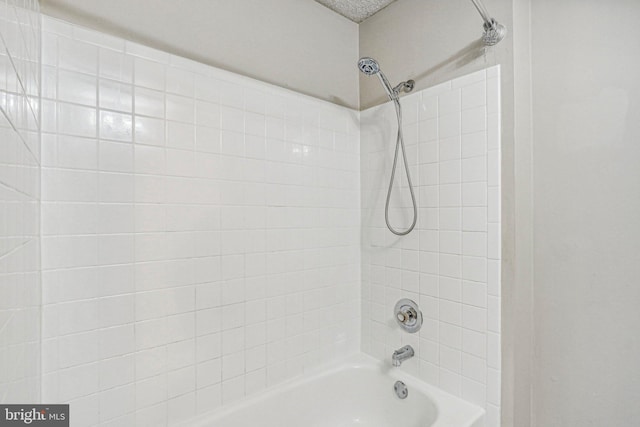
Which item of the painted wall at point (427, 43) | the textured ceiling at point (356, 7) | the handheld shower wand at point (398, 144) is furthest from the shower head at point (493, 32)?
the textured ceiling at point (356, 7)

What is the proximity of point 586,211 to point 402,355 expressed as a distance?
39.9 inches

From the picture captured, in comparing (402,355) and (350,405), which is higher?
(402,355)

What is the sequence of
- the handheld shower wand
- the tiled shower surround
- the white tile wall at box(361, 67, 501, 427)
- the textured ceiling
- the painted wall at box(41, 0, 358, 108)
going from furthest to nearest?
the textured ceiling < the handheld shower wand < the white tile wall at box(361, 67, 501, 427) < the painted wall at box(41, 0, 358, 108) < the tiled shower surround

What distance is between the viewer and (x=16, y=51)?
0.61 metres

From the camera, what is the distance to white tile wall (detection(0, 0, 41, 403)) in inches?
19.8

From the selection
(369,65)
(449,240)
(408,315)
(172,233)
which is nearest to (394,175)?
(449,240)

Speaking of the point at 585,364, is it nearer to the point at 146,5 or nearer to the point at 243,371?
the point at 243,371

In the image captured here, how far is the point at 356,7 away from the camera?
181cm

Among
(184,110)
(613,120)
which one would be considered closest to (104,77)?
(184,110)

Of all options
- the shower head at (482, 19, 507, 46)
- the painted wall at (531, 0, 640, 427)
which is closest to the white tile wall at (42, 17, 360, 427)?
the shower head at (482, 19, 507, 46)

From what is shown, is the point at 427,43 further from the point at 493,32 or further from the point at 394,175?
the point at 394,175

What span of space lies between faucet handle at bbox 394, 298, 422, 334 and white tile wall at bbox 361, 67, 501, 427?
0.03 m

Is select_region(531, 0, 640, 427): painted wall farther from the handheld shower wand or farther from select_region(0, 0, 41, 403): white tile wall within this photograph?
select_region(0, 0, 41, 403): white tile wall

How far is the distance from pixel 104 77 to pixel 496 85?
1515 millimetres
